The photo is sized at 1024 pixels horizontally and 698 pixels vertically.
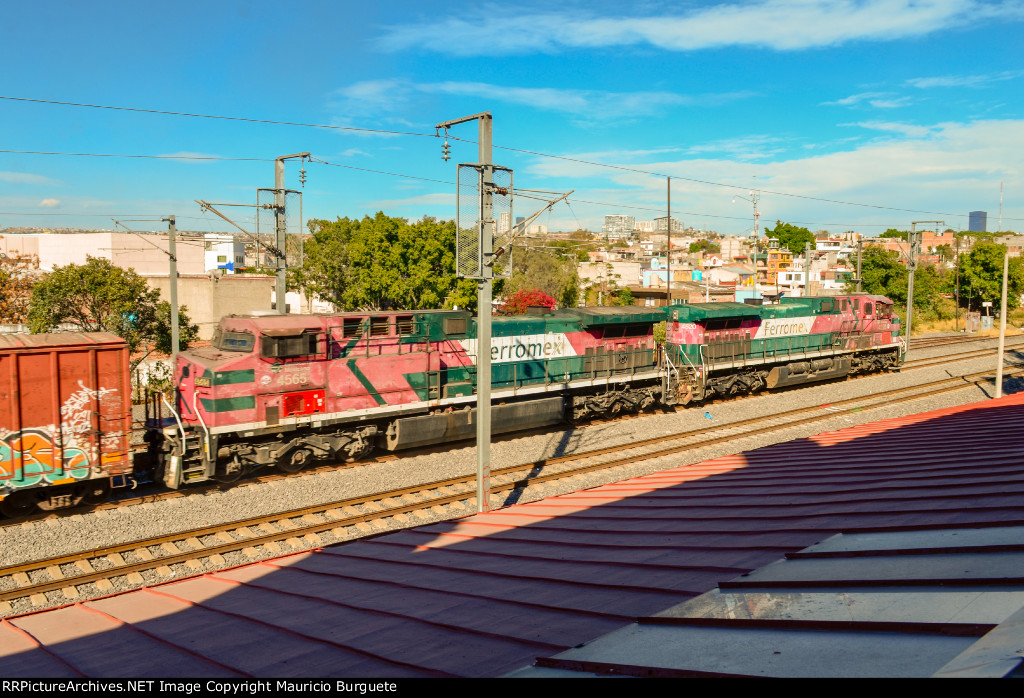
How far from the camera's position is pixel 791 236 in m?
161

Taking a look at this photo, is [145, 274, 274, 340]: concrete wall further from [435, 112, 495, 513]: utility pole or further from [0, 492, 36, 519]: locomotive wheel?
[435, 112, 495, 513]: utility pole

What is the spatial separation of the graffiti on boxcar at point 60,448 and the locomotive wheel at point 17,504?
763 mm

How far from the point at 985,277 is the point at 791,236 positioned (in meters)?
108

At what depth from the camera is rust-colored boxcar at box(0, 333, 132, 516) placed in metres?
12.5

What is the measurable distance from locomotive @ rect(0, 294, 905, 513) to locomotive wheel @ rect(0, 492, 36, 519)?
0.06 feet

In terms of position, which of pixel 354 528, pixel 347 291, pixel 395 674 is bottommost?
pixel 354 528

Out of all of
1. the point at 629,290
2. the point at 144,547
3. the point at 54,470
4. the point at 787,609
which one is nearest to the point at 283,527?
the point at 144,547

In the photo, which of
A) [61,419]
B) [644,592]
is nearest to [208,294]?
[61,419]

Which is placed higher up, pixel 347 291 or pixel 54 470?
pixel 347 291

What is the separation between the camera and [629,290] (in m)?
63.0

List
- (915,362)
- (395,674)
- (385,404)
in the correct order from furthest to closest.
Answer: (915,362) < (385,404) < (395,674)

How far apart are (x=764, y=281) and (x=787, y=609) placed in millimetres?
115254

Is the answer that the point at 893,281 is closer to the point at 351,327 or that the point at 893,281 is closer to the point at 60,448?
the point at 351,327

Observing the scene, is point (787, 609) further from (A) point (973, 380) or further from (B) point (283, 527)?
(A) point (973, 380)
